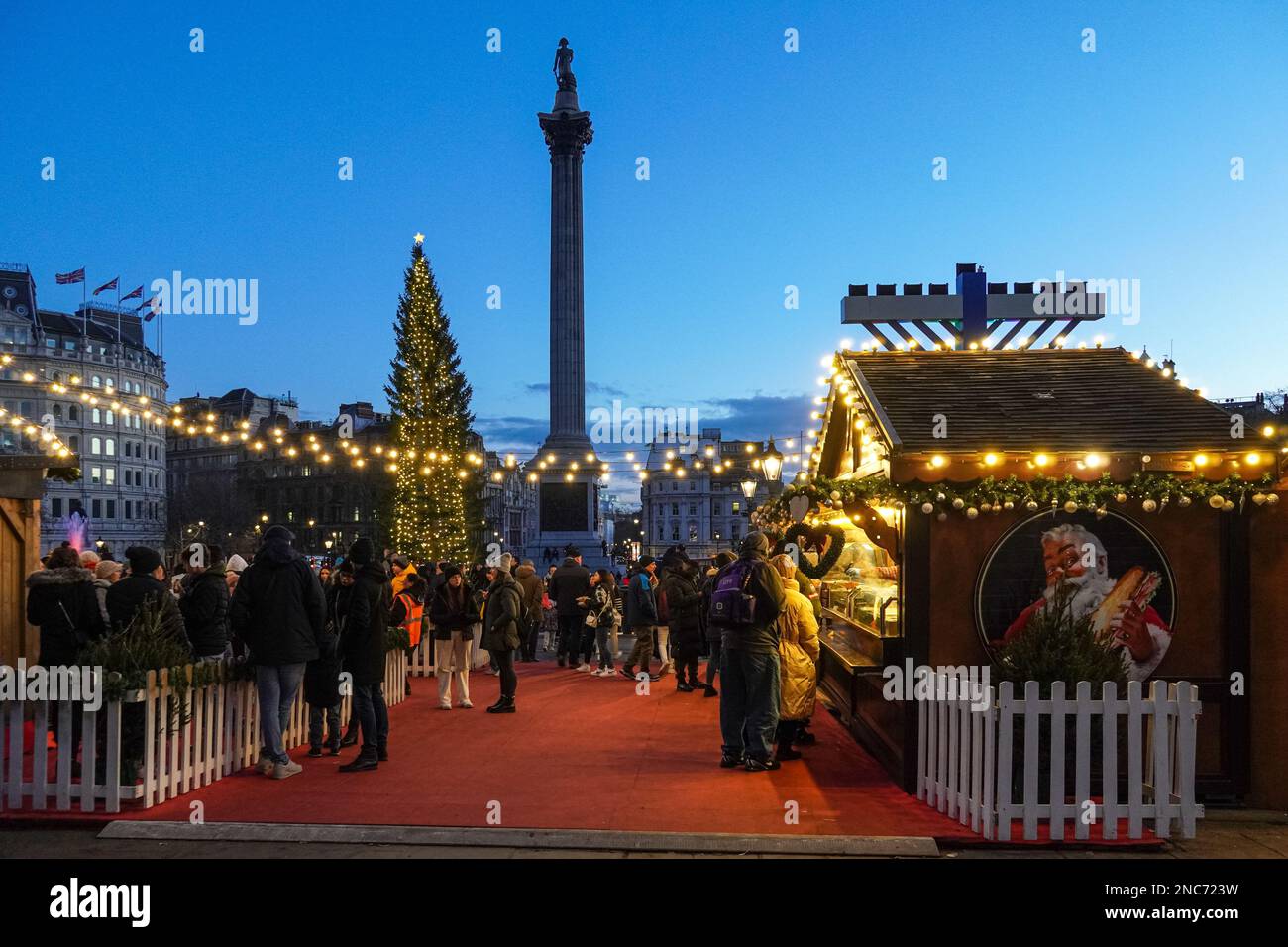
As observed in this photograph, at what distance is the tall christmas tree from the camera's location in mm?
32219

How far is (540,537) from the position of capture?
42938 millimetres

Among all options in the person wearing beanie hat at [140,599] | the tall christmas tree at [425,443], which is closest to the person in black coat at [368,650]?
the person wearing beanie hat at [140,599]

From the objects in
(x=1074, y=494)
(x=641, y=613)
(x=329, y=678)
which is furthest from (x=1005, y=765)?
(x=641, y=613)

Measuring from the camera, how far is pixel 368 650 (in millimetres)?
8156

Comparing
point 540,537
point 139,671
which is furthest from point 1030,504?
point 540,537

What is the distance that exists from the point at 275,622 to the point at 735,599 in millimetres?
3647

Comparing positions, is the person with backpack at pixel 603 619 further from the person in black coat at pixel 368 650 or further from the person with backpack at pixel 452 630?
the person in black coat at pixel 368 650

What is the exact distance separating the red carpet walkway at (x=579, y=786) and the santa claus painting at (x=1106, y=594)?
6.50ft

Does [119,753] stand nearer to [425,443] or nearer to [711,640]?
[711,640]

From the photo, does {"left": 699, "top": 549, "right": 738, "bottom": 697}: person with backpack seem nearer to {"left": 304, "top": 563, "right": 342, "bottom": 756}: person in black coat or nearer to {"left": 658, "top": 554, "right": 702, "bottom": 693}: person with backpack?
{"left": 658, "top": 554, "right": 702, "bottom": 693}: person with backpack

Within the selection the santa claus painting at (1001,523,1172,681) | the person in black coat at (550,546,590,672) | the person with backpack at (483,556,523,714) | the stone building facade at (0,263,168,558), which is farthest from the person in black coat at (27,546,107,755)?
the stone building facade at (0,263,168,558)

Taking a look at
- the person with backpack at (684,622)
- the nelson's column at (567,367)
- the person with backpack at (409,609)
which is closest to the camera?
the person with backpack at (409,609)

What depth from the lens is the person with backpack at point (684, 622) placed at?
1230 centimetres

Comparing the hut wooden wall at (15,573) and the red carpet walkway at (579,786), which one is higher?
the hut wooden wall at (15,573)
